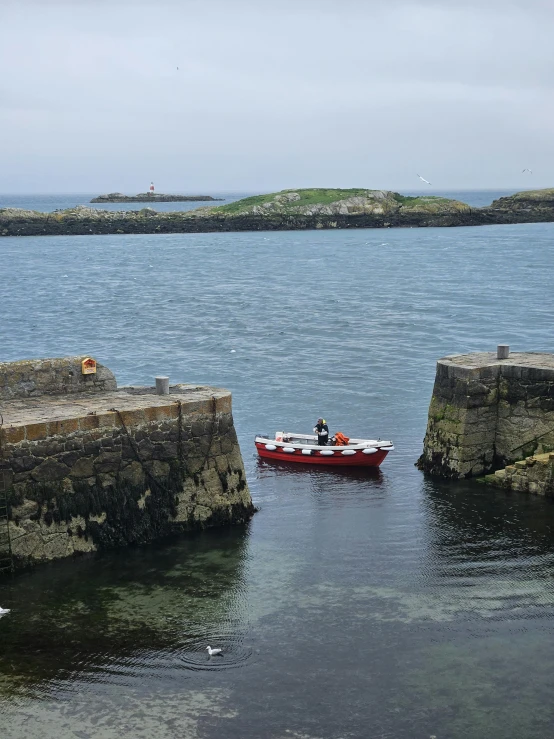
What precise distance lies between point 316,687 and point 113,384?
9436 millimetres

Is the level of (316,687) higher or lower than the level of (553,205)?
lower

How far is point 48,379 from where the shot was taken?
20.9m

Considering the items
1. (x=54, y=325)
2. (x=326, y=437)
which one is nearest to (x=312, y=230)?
(x=54, y=325)

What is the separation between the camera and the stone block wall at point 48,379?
2047 centimetres

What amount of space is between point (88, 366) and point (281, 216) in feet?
418

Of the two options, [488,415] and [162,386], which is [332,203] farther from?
[162,386]

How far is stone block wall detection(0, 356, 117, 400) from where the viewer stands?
20469 millimetres

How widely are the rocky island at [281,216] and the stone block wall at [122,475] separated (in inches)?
4909

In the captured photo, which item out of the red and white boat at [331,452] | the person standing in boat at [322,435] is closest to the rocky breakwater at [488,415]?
the red and white boat at [331,452]

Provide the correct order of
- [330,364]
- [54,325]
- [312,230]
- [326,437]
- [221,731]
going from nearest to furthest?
[221,731]
[326,437]
[330,364]
[54,325]
[312,230]

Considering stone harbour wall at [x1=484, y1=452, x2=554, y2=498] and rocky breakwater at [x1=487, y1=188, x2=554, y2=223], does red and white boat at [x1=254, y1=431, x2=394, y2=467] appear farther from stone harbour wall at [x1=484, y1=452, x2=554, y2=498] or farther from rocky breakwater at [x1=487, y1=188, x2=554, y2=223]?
rocky breakwater at [x1=487, y1=188, x2=554, y2=223]

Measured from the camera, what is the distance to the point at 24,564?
58.2ft

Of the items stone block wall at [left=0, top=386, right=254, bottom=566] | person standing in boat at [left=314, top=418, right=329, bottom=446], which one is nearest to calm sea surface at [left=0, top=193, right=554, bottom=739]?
stone block wall at [left=0, top=386, right=254, bottom=566]

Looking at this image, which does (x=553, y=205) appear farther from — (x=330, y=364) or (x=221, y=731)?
(x=221, y=731)
